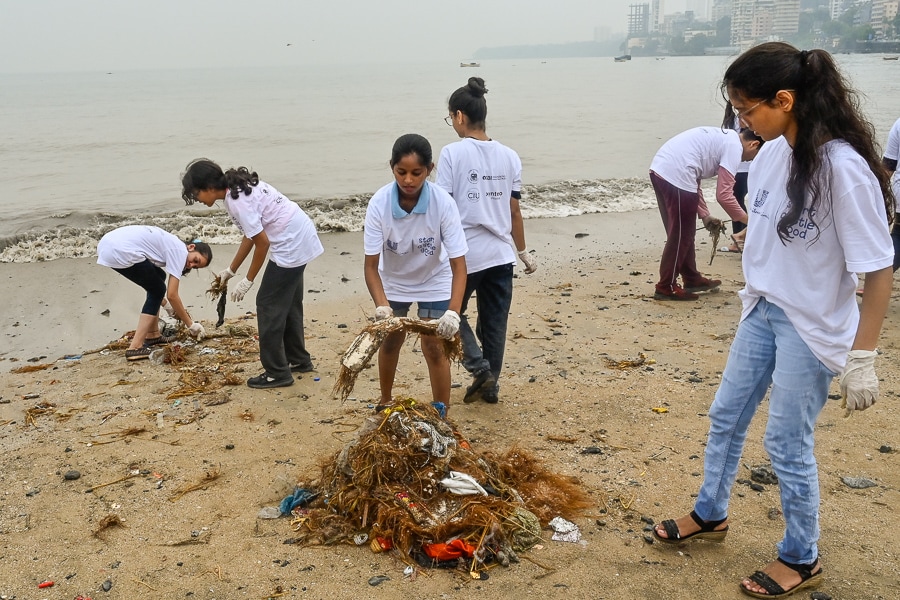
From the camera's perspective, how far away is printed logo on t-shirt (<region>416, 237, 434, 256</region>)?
12.4 feet

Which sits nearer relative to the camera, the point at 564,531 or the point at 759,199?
the point at 759,199

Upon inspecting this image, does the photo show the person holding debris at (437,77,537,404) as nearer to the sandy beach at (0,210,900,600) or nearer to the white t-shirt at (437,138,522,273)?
the white t-shirt at (437,138,522,273)

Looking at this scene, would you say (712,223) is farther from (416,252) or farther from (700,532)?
→ (700,532)

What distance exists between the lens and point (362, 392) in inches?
193

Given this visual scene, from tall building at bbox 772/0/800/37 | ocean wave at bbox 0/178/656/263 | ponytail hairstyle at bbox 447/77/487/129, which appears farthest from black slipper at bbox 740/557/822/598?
tall building at bbox 772/0/800/37

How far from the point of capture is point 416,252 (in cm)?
380

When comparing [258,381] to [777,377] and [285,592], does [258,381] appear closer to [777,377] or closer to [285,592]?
[285,592]

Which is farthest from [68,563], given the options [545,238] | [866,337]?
[545,238]

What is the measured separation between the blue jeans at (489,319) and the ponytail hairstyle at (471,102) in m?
0.89

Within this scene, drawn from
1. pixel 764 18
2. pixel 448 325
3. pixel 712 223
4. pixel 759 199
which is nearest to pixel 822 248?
pixel 759 199

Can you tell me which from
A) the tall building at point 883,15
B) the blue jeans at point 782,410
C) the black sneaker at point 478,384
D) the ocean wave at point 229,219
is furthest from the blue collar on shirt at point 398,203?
the tall building at point 883,15

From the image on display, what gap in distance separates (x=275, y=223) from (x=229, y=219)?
687 centimetres

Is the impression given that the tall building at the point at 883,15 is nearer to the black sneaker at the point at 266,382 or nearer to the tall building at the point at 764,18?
the tall building at the point at 764,18

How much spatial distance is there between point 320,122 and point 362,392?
23.8m
